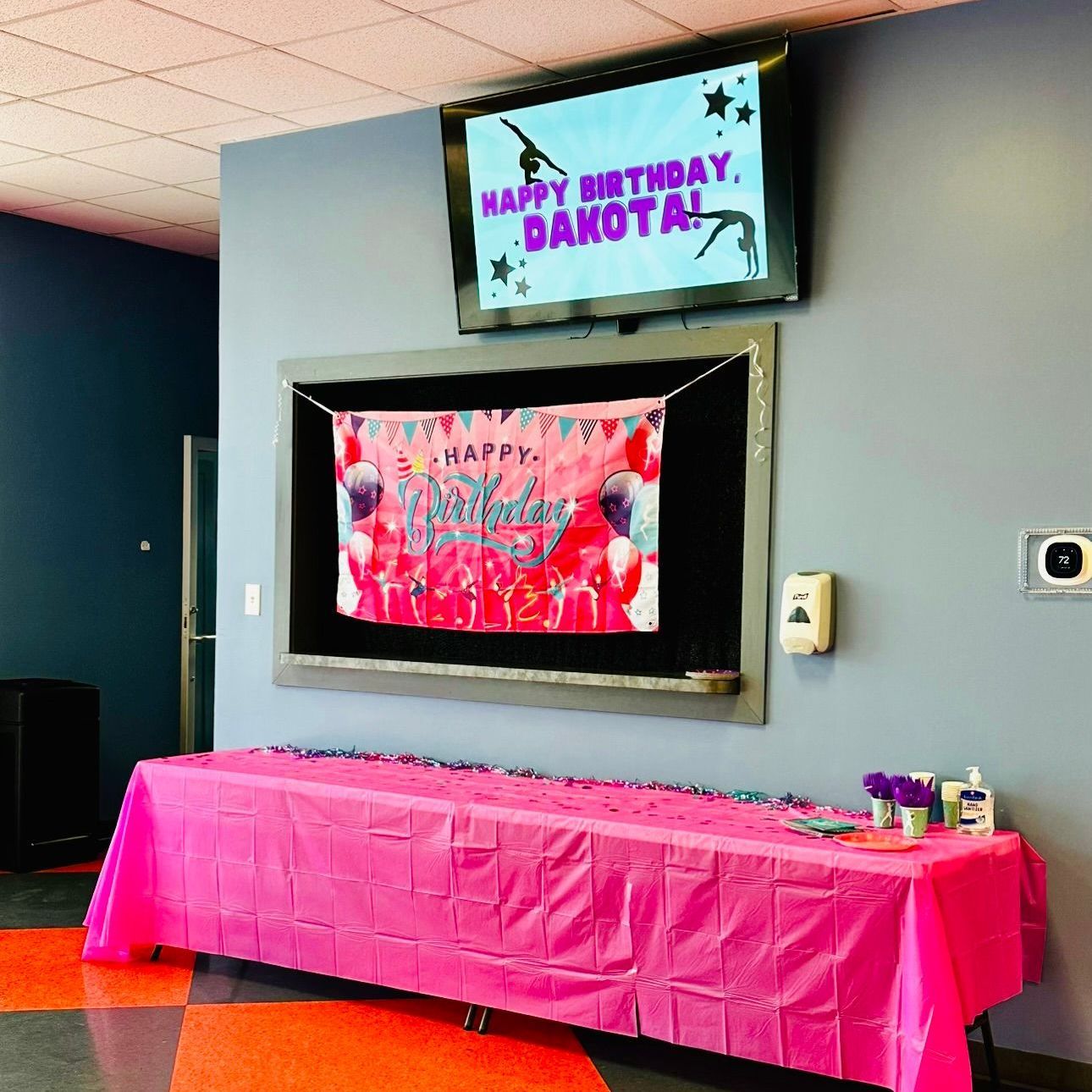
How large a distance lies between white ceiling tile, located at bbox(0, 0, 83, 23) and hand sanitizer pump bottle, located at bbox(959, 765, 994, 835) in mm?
3315

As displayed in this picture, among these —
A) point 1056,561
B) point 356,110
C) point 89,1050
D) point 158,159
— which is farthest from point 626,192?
point 89,1050

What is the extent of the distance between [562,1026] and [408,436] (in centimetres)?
206

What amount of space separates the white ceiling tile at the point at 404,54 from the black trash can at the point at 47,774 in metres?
3.24

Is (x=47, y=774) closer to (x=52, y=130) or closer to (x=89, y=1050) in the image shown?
(x=89, y=1050)

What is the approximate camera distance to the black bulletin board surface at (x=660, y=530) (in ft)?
14.8

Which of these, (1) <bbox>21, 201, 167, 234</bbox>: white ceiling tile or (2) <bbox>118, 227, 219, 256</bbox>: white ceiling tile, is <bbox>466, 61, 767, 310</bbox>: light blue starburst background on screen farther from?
(2) <bbox>118, 227, 219, 256</bbox>: white ceiling tile

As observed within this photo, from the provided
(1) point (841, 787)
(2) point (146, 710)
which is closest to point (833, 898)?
(1) point (841, 787)

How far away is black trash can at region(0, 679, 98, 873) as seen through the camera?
616 cm

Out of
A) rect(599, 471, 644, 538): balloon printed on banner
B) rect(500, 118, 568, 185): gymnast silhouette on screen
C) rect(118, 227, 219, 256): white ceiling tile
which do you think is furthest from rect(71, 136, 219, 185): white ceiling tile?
rect(599, 471, 644, 538): balloon printed on banner

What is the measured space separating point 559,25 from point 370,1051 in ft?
9.78

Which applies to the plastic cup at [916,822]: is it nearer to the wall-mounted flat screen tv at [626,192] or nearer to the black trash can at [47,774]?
the wall-mounted flat screen tv at [626,192]

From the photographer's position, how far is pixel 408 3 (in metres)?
3.90

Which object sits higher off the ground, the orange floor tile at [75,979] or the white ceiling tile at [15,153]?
the white ceiling tile at [15,153]

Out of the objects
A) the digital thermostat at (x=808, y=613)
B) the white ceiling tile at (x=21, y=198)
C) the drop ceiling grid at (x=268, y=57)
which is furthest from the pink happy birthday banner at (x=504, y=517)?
the white ceiling tile at (x=21, y=198)
